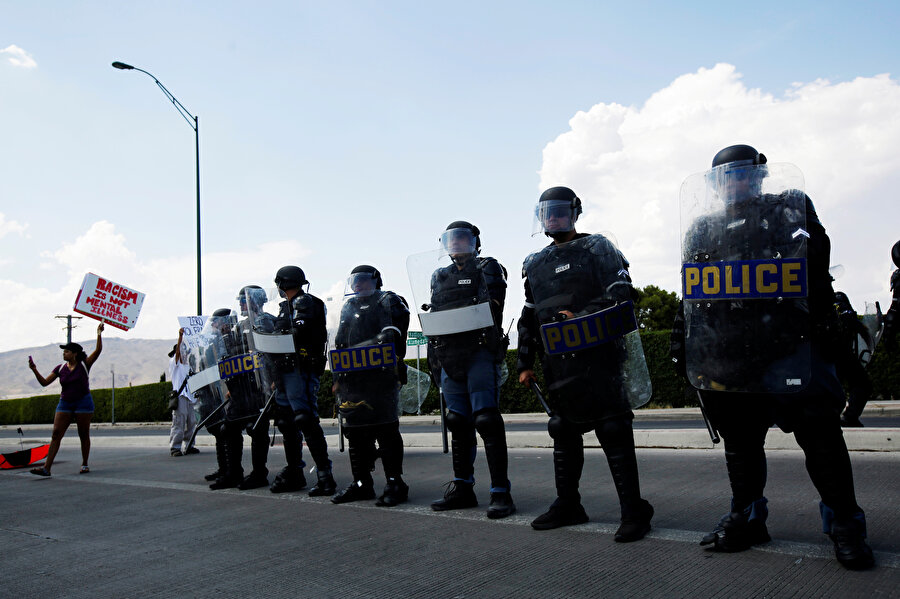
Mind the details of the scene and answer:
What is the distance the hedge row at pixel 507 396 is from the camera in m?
15.0

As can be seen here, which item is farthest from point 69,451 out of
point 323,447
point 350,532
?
point 350,532

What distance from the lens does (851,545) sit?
302cm

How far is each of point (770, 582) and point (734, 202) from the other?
1691 mm

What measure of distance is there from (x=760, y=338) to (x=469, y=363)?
2094 millimetres

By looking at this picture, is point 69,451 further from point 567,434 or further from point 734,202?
point 734,202

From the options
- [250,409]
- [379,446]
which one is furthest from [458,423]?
[250,409]

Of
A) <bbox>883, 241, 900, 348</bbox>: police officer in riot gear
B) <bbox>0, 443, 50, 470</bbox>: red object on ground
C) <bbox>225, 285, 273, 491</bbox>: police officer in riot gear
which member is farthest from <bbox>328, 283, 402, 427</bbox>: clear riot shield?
<bbox>0, 443, 50, 470</bbox>: red object on ground

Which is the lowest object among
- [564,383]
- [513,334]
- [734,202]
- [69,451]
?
[69,451]

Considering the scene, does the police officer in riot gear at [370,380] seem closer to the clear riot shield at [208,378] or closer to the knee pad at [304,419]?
the knee pad at [304,419]

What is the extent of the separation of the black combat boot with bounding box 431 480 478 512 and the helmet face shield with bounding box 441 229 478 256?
5.37 ft

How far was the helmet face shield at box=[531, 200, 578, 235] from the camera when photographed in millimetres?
4215

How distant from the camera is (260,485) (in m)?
6.98

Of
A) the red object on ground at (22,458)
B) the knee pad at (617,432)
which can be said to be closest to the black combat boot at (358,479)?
the knee pad at (617,432)

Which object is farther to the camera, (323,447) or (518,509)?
(323,447)
